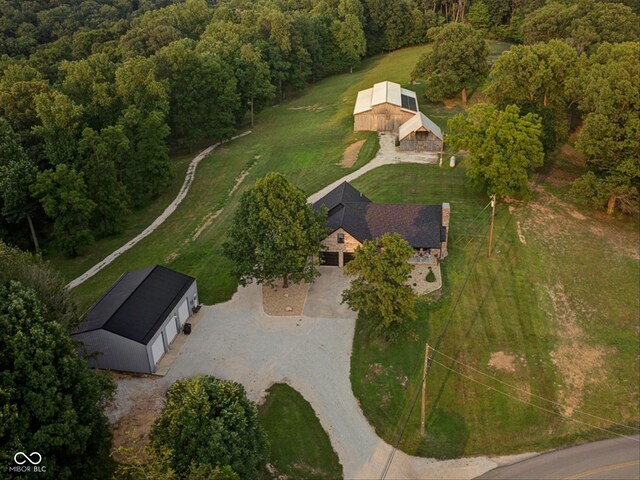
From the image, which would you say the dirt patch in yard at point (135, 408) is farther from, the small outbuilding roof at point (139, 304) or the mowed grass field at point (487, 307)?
the mowed grass field at point (487, 307)

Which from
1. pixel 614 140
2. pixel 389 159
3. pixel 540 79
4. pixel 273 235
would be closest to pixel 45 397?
pixel 273 235

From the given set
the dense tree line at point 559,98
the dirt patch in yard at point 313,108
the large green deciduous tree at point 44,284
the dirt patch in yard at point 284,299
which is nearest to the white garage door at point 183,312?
the dirt patch in yard at point 284,299

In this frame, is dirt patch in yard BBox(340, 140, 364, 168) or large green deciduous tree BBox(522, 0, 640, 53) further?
large green deciduous tree BBox(522, 0, 640, 53)

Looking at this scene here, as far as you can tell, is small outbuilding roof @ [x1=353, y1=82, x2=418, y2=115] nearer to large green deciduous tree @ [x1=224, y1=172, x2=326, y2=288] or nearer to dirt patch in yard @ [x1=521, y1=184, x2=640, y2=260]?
dirt patch in yard @ [x1=521, y1=184, x2=640, y2=260]

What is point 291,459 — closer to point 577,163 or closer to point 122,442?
point 122,442

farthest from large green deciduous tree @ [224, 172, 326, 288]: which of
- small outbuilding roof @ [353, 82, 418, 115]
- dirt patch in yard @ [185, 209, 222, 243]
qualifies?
small outbuilding roof @ [353, 82, 418, 115]

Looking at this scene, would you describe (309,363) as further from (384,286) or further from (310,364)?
(384,286)

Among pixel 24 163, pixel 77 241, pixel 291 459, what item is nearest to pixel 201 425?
pixel 291 459

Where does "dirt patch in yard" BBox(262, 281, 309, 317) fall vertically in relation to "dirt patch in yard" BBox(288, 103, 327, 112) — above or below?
below
